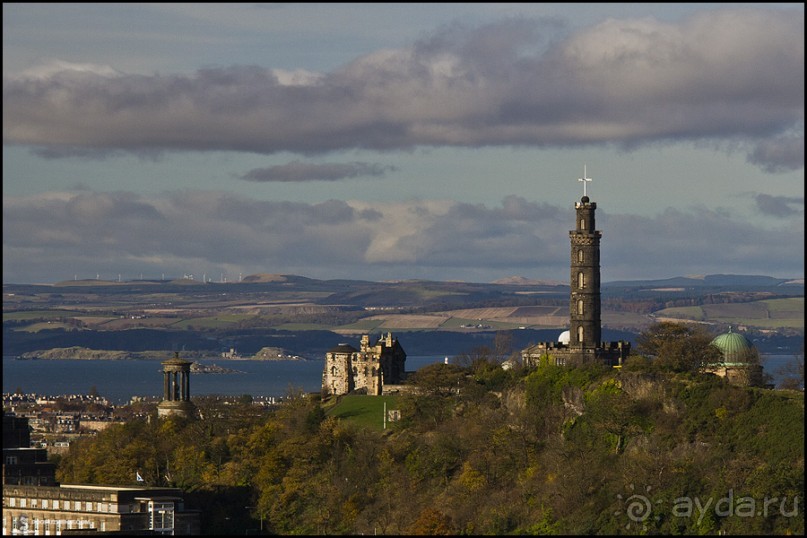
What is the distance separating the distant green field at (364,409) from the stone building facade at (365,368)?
352 centimetres

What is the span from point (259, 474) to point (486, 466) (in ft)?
56.4

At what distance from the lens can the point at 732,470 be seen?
12156cm

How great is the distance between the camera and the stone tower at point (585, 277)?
14825 centimetres

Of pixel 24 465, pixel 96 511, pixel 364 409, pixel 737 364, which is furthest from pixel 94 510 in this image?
pixel 737 364

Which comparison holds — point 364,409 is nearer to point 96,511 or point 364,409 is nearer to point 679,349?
point 679,349

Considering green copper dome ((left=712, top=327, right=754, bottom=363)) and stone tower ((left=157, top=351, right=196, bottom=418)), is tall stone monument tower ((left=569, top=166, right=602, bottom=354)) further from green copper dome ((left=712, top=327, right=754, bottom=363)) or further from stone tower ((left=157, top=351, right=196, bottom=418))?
stone tower ((left=157, top=351, right=196, bottom=418))

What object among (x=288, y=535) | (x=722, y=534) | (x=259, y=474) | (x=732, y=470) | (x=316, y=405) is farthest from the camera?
(x=316, y=405)

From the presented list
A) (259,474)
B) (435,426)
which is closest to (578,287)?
(435,426)

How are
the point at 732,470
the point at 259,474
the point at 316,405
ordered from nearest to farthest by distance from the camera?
the point at 732,470 < the point at 259,474 < the point at 316,405

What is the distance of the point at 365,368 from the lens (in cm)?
16612

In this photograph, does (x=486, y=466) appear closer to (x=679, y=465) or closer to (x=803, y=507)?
(x=679, y=465)

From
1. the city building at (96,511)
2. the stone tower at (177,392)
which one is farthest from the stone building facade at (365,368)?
the city building at (96,511)

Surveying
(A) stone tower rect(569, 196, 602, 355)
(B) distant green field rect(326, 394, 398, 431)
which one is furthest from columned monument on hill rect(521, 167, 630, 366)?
(B) distant green field rect(326, 394, 398, 431)

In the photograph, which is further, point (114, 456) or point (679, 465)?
point (114, 456)
